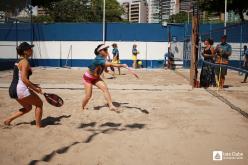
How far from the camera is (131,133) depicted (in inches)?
278

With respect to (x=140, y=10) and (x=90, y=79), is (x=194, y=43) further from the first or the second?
(x=140, y=10)

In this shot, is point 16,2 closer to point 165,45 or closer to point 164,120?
point 165,45

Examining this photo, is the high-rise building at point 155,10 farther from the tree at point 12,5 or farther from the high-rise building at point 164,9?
the tree at point 12,5

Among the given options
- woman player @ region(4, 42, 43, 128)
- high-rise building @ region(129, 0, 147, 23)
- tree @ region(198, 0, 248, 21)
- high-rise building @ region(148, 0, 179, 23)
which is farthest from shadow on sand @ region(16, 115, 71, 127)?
high-rise building @ region(129, 0, 147, 23)

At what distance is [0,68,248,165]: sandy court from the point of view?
222 inches

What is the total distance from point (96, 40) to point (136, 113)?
21.3 m

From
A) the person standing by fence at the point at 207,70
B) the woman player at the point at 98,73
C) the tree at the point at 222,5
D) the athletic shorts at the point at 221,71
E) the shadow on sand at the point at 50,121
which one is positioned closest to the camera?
the shadow on sand at the point at 50,121

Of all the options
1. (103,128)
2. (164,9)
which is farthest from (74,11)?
(103,128)

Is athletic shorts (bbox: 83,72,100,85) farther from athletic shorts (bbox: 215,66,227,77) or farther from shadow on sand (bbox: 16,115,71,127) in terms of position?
athletic shorts (bbox: 215,66,227,77)

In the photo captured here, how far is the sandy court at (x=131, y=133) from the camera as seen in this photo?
5.65 metres

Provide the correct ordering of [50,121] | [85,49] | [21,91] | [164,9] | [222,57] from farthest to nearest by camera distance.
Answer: [164,9] → [85,49] → [222,57] → [50,121] → [21,91]

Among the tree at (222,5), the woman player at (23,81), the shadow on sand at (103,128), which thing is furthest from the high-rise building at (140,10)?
the woman player at (23,81)

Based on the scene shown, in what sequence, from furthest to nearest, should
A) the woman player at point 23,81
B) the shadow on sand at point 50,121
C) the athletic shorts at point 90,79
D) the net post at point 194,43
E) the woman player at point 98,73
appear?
the net post at point 194,43 → the athletic shorts at point 90,79 → the woman player at point 98,73 → the shadow on sand at point 50,121 → the woman player at point 23,81

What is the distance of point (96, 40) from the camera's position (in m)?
29.9
